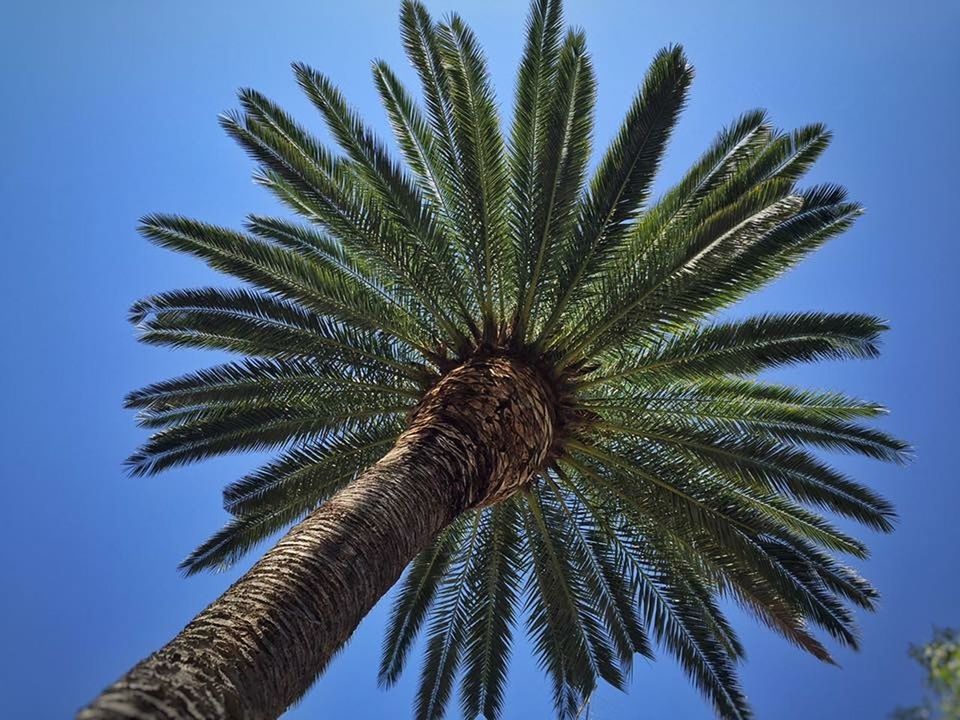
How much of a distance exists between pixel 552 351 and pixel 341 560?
4573mm

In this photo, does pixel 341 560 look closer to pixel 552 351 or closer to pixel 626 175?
pixel 552 351

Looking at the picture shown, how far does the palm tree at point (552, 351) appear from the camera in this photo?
327 inches

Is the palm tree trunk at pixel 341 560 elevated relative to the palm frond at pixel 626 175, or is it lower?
lower

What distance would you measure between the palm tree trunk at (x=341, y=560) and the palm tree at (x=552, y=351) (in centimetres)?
15

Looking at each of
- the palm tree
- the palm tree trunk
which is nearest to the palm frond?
the palm tree

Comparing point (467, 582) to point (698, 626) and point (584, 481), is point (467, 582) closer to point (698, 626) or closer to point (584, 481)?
point (584, 481)

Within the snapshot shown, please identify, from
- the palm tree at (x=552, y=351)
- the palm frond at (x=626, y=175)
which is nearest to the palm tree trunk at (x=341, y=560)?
the palm tree at (x=552, y=351)

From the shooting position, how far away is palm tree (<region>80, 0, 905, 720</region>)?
831 cm

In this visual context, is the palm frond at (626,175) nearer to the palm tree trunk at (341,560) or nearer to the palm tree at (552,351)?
the palm tree at (552,351)

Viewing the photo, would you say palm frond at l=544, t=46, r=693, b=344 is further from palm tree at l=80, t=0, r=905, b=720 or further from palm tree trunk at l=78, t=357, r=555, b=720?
palm tree trunk at l=78, t=357, r=555, b=720

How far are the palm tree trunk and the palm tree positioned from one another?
0.15 meters

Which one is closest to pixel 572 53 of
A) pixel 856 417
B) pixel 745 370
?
pixel 745 370

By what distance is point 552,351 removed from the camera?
8.93m

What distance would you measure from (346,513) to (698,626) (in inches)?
223
